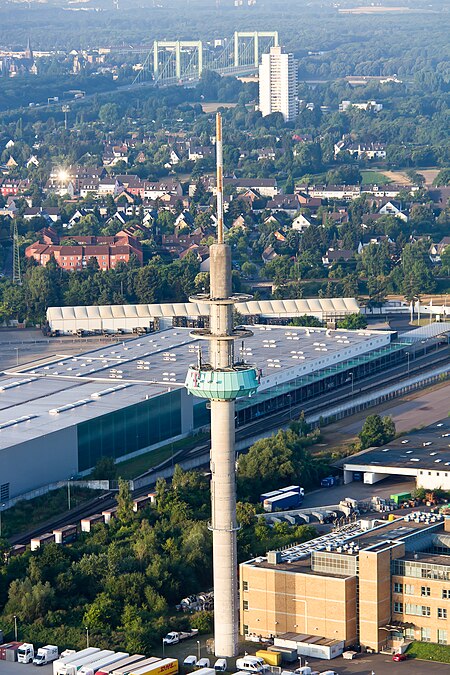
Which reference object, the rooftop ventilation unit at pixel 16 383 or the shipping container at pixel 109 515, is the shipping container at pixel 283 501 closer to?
the shipping container at pixel 109 515

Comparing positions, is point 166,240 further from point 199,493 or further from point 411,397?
point 199,493

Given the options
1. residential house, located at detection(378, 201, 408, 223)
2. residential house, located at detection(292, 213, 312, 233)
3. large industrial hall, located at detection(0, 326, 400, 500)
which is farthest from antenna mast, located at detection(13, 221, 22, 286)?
residential house, located at detection(378, 201, 408, 223)

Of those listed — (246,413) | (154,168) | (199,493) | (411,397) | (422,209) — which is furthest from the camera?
(154,168)

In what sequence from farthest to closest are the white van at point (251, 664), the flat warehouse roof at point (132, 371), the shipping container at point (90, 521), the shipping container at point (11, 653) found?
the flat warehouse roof at point (132, 371) < the shipping container at point (90, 521) < the shipping container at point (11, 653) < the white van at point (251, 664)

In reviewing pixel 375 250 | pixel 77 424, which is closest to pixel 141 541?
pixel 77 424

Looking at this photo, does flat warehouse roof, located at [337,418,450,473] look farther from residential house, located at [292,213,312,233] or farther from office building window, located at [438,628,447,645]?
residential house, located at [292,213,312,233]

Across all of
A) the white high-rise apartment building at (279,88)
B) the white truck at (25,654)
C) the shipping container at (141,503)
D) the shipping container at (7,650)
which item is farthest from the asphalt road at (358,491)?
the white high-rise apartment building at (279,88)
